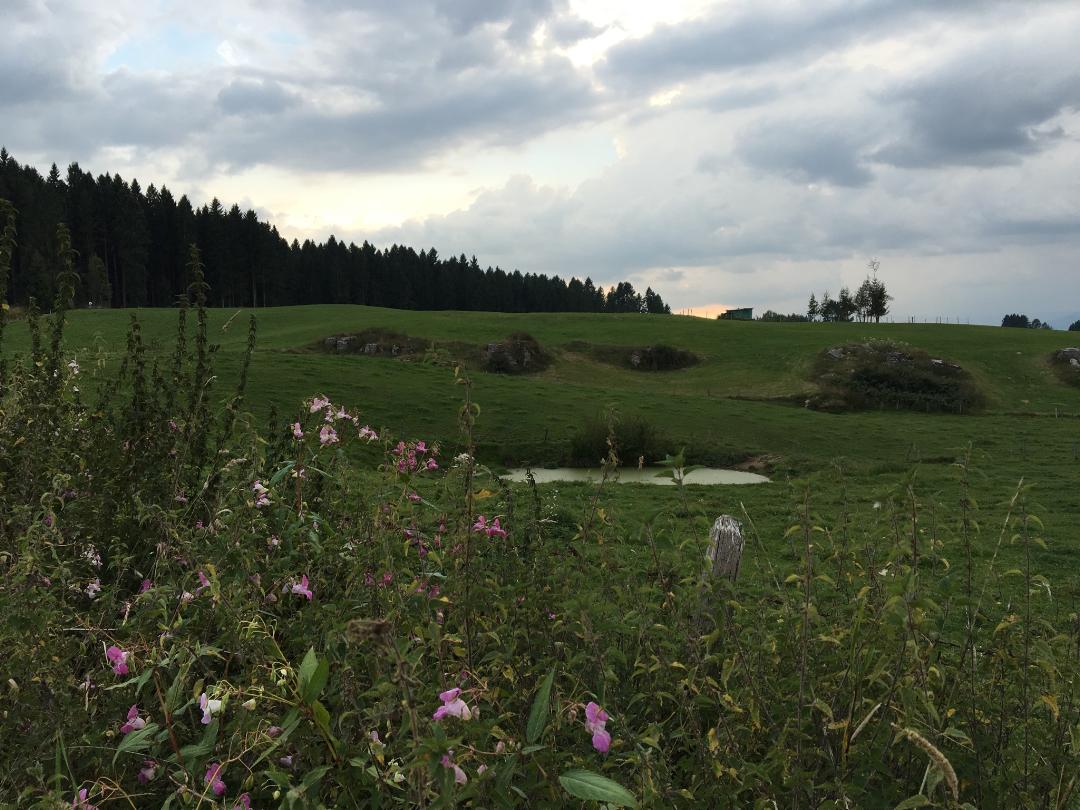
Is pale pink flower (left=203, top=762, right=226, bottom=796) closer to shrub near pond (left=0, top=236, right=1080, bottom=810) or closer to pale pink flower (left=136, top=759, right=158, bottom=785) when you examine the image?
shrub near pond (left=0, top=236, right=1080, bottom=810)

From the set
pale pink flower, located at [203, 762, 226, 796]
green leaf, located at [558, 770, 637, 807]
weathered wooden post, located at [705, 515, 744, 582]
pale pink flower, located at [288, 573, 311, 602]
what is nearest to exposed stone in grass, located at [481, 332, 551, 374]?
weathered wooden post, located at [705, 515, 744, 582]

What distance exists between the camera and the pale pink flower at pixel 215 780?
7.32 feet

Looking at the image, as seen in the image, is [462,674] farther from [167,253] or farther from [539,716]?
[167,253]

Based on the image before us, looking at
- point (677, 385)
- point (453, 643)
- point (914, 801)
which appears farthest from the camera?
point (677, 385)

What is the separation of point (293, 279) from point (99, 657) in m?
95.5

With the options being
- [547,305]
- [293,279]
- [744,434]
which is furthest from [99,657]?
[547,305]

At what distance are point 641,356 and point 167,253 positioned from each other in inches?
2343

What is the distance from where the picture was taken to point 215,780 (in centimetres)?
227

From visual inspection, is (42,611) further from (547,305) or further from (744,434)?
(547,305)

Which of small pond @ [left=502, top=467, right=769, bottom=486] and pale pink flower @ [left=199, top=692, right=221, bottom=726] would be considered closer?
pale pink flower @ [left=199, top=692, right=221, bottom=726]

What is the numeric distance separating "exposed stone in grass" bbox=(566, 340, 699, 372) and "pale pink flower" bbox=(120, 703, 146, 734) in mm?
47831

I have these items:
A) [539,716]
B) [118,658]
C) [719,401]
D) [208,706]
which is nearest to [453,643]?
[208,706]

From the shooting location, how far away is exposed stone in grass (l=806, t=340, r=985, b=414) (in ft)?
131

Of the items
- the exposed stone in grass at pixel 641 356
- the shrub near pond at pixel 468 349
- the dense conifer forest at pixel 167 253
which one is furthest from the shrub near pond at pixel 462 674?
the dense conifer forest at pixel 167 253
